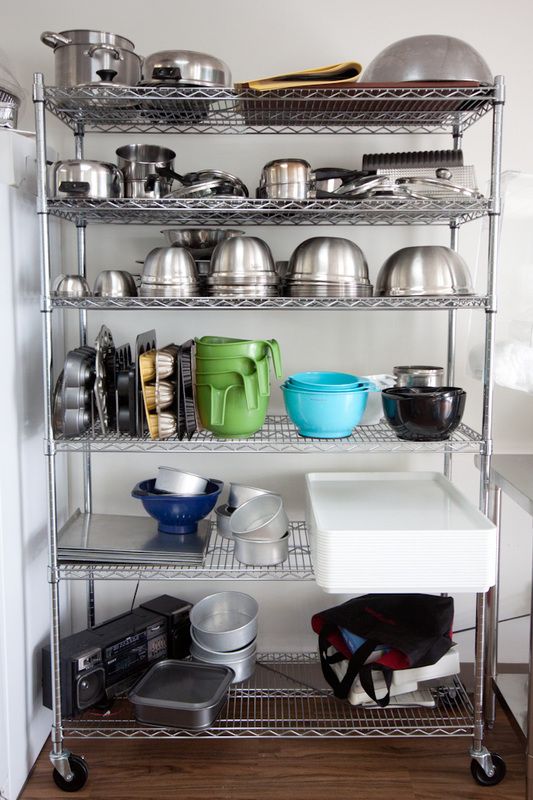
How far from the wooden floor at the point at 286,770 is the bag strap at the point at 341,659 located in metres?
0.16

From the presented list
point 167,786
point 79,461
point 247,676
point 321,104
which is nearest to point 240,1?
point 321,104

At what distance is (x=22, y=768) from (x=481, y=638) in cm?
116

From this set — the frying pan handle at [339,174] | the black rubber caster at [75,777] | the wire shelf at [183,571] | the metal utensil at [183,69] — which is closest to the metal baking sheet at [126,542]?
the wire shelf at [183,571]

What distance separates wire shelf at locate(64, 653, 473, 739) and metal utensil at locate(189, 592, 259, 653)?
0.15 m

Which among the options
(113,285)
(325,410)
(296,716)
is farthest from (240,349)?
(296,716)

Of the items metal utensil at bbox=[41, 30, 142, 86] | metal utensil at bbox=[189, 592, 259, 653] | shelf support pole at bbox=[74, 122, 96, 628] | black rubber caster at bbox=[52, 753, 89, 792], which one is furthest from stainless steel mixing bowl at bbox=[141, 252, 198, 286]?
black rubber caster at bbox=[52, 753, 89, 792]

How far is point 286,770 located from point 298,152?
166 cm

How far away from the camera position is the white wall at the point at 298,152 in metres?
2.03

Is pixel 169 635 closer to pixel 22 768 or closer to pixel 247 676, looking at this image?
pixel 247 676

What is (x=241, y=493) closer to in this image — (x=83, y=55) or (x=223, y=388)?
(x=223, y=388)

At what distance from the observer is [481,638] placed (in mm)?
1761

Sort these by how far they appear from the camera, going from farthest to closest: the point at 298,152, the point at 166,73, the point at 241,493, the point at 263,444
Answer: the point at 298,152 → the point at 241,493 → the point at 263,444 → the point at 166,73

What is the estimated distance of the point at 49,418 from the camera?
171 centimetres

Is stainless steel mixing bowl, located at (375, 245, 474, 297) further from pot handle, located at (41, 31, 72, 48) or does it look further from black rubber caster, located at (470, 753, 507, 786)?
black rubber caster, located at (470, 753, 507, 786)
